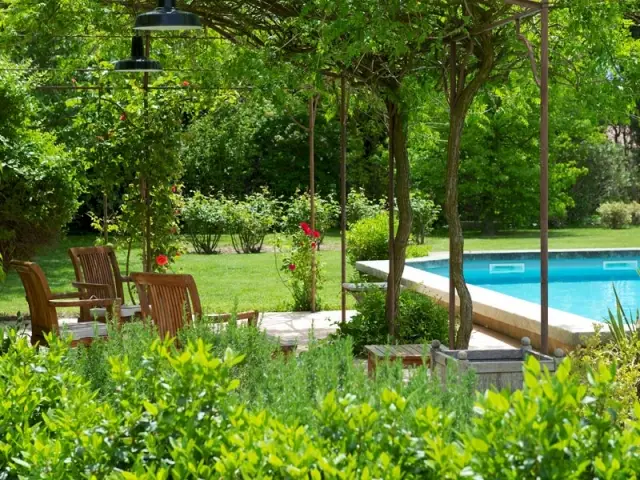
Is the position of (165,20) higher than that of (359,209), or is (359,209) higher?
(165,20)

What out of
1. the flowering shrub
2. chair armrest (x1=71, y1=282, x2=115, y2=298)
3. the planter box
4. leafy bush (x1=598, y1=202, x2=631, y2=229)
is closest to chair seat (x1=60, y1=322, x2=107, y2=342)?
chair armrest (x1=71, y1=282, x2=115, y2=298)

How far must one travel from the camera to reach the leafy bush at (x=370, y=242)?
1254 centimetres

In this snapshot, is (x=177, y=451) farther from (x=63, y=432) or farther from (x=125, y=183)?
(x=125, y=183)

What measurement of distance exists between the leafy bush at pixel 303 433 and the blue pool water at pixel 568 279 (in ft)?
33.9

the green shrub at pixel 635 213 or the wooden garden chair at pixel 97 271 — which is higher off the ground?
the green shrub at pixel 635 213

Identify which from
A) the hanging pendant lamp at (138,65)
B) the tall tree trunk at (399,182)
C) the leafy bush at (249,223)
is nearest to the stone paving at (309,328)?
the tall tree trunk at (399,182)

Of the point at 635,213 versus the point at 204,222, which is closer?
the point at 204,222

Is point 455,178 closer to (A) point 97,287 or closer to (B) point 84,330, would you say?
(B) point 84,330

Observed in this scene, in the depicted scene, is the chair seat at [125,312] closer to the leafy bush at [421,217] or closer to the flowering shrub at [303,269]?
the flowering shrub at [303,269]

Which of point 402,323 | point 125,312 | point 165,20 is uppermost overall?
point 165,20

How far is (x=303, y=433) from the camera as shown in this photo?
2.18 metres

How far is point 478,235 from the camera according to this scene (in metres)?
23.0

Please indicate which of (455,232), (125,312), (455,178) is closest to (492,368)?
(455,232)

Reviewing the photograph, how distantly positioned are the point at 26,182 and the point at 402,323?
4363mm
